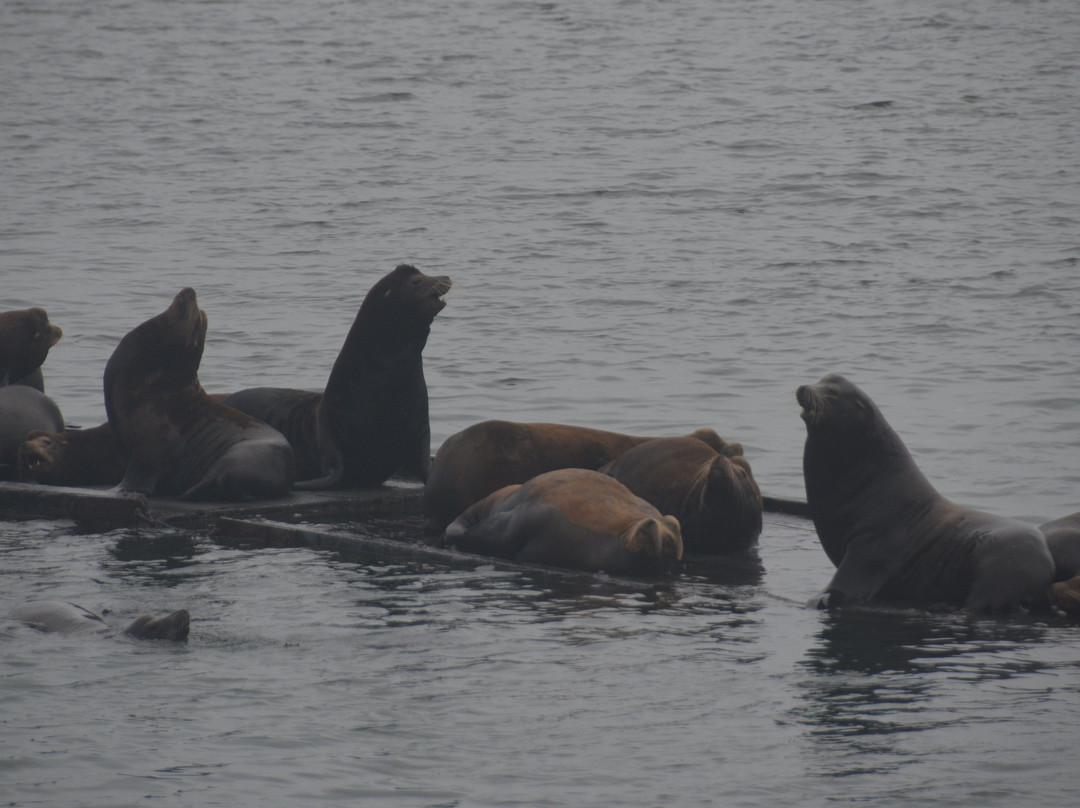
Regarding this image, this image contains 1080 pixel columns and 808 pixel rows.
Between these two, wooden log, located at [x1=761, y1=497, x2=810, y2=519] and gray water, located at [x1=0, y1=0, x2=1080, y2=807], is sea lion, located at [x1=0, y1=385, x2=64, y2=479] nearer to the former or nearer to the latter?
gray water, located at [x1=0, y1=0, x2=1080, y2=807]

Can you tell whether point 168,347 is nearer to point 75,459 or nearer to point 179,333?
point 179,333

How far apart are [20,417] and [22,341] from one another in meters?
0.67

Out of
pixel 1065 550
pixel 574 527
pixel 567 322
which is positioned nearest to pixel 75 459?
pixel 574 527

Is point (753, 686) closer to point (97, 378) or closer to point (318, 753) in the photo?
point (318, 753)

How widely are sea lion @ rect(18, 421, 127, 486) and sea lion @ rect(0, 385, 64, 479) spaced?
25 centimetres

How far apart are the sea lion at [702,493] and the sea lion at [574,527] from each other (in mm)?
359

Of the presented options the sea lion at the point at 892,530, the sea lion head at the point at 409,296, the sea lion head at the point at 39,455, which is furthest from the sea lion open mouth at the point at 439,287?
the sea lion at the point at 892,530

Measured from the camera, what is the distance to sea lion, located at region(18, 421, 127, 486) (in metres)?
10.2

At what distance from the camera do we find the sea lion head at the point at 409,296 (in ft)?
33.6

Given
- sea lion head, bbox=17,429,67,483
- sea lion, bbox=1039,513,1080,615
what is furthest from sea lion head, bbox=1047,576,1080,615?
sea lion head, bbox=17,429,67,483

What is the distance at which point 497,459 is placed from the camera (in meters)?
8.97

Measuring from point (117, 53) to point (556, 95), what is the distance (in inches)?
649

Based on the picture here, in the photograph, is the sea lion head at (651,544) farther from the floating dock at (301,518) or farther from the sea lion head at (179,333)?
the sea lion head at (179,333)

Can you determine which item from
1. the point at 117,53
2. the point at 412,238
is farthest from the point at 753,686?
the point at 117,53
